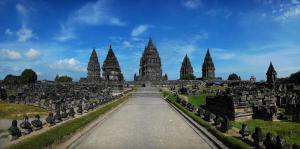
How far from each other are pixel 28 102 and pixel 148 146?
28105 millimetres

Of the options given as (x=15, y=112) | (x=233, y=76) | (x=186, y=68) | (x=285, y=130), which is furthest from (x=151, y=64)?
(x=285, y=130)

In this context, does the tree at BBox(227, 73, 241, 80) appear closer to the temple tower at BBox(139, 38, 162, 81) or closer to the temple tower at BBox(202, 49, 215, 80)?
the temple tower at BBox(202, 49, 215, 80)

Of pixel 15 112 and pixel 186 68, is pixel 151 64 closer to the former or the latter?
pixel 186 68

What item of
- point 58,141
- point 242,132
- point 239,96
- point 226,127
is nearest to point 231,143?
point 242,132

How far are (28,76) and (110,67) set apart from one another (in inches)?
1241

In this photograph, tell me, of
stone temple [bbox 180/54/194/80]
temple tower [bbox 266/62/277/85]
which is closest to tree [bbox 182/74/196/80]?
stone temple [bbox 180/54/194/80]

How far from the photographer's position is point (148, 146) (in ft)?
41.0

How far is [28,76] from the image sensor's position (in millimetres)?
107562

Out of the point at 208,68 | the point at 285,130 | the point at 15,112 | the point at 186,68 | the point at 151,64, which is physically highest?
the point at 151,64

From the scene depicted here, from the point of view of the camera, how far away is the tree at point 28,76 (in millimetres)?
105944

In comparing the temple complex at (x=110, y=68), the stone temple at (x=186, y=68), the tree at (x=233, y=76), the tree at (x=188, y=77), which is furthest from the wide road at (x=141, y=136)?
the tree at (x=233, y=76)

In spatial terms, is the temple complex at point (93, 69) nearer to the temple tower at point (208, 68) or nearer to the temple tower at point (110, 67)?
the temple tower at point (110, 67)

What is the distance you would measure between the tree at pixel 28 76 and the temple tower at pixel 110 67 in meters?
27.3

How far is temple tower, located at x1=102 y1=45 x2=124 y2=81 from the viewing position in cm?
10250
